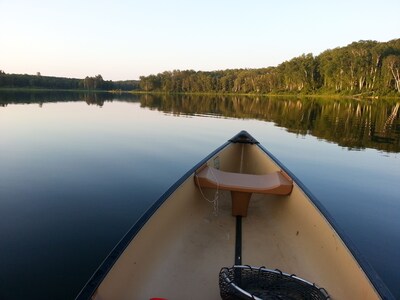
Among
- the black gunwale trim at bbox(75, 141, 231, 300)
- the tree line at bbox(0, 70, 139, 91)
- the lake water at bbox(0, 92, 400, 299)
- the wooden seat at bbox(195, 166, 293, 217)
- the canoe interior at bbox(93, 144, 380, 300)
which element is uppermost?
the tree line at bbox(0, 70, 139, 91)

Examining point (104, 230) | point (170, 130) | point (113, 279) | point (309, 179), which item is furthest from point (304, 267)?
point (170, 130)

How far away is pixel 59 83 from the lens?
145500mm

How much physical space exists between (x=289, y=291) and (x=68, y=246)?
150 inches

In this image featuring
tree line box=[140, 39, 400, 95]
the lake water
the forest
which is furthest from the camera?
the forest

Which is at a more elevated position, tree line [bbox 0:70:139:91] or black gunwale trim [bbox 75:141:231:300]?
tree line [bbox 0:70:139:91]

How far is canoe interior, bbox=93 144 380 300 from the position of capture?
2.88 meters

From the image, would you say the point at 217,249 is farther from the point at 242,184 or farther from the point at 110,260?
the point at 110,260

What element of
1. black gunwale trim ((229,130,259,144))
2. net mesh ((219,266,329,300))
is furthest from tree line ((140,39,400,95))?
net mesh ((219,266,329,300))

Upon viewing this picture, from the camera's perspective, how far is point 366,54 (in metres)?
72.0

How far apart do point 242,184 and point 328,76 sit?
84.2 m

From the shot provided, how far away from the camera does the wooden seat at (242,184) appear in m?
4.95

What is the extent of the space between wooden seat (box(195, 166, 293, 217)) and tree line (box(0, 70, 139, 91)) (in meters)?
136

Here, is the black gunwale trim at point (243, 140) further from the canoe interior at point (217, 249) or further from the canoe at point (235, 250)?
the canoe interior at point (217, 249)

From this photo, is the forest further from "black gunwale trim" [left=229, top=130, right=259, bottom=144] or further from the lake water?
"black gunwale trim" [left=229, top=130, right=259, bottom=144]
